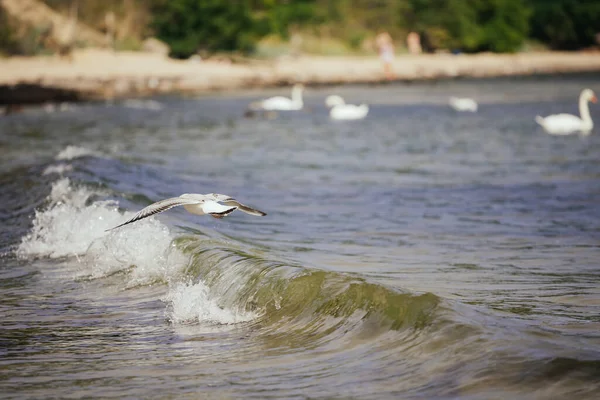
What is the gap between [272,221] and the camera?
13.7 meters

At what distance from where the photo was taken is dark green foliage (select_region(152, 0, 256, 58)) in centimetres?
5250

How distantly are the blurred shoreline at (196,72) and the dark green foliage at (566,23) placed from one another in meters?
7.77

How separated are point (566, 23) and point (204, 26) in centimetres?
3483

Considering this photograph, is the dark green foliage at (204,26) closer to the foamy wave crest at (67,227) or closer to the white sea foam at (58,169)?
the white sea foam at (58,169)

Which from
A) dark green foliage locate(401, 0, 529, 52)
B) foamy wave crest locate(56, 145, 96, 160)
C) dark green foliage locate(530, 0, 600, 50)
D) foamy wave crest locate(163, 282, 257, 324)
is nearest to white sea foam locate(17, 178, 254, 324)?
foamy wave crest locate(163, 282, 257, 324)

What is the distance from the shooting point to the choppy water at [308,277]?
657 centimetres

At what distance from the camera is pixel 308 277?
892cm

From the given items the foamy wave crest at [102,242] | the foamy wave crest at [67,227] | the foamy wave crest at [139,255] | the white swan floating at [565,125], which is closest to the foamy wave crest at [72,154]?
the foamy wave crest at [67,227]

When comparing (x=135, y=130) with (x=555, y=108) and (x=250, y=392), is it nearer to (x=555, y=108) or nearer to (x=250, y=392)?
(x=555, y=108)

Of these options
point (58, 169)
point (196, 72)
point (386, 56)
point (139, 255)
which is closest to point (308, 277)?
point (139, 255)

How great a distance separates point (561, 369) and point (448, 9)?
6351 cm

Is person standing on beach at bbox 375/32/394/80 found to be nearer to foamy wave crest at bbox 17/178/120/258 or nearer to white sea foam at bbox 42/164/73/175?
white sea foam at bbox 42/164/73/175

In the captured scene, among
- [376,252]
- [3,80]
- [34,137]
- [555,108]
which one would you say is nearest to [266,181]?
[376,252]

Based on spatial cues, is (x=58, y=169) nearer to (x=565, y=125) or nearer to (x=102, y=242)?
(x=102, y=242)
